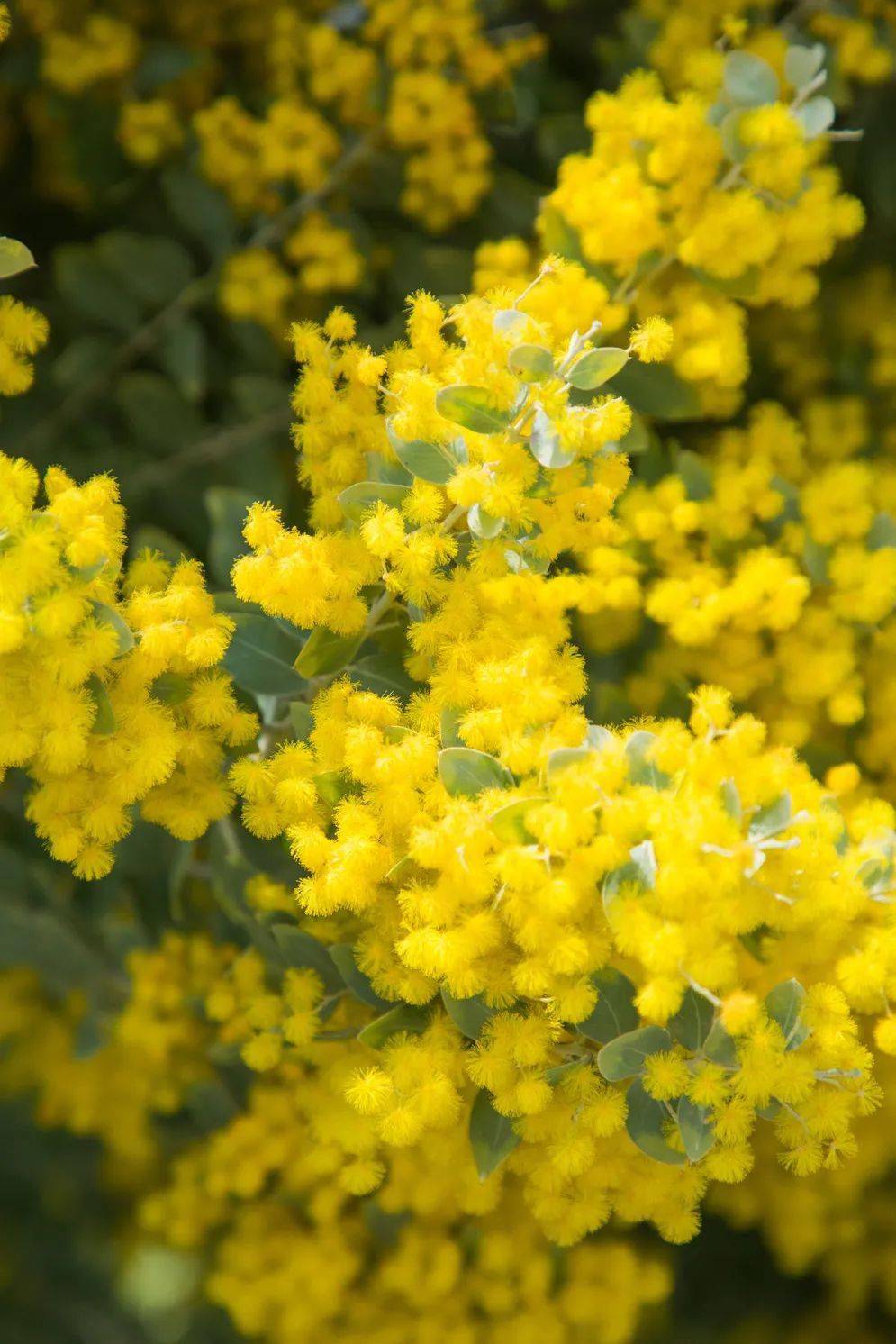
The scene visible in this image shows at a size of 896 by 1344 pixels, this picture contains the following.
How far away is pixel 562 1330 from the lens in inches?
64.3

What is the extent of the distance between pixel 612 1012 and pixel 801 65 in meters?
1.13

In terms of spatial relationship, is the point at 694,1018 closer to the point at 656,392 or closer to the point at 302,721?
the point at 302,721

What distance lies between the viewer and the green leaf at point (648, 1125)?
1.13 meters

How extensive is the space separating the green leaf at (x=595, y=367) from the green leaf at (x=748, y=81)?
0.50m

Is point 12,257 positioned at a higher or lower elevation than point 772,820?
higher

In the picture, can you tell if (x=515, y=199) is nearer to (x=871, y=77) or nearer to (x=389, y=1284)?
(x=871, y=77)

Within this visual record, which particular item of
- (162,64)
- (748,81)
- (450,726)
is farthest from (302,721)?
(162,64)

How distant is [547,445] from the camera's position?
112 cm

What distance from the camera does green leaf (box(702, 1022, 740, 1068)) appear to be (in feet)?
3.50

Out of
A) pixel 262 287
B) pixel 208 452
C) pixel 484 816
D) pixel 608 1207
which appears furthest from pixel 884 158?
pixel 608 1207

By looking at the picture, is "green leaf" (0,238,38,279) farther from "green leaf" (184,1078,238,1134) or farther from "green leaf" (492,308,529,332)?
"green leaf" (184,1078,238,1134)

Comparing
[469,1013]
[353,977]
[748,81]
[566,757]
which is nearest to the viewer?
[566,757]

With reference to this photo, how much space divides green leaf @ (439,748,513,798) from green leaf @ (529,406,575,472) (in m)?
0.27

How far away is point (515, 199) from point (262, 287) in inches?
15.6
